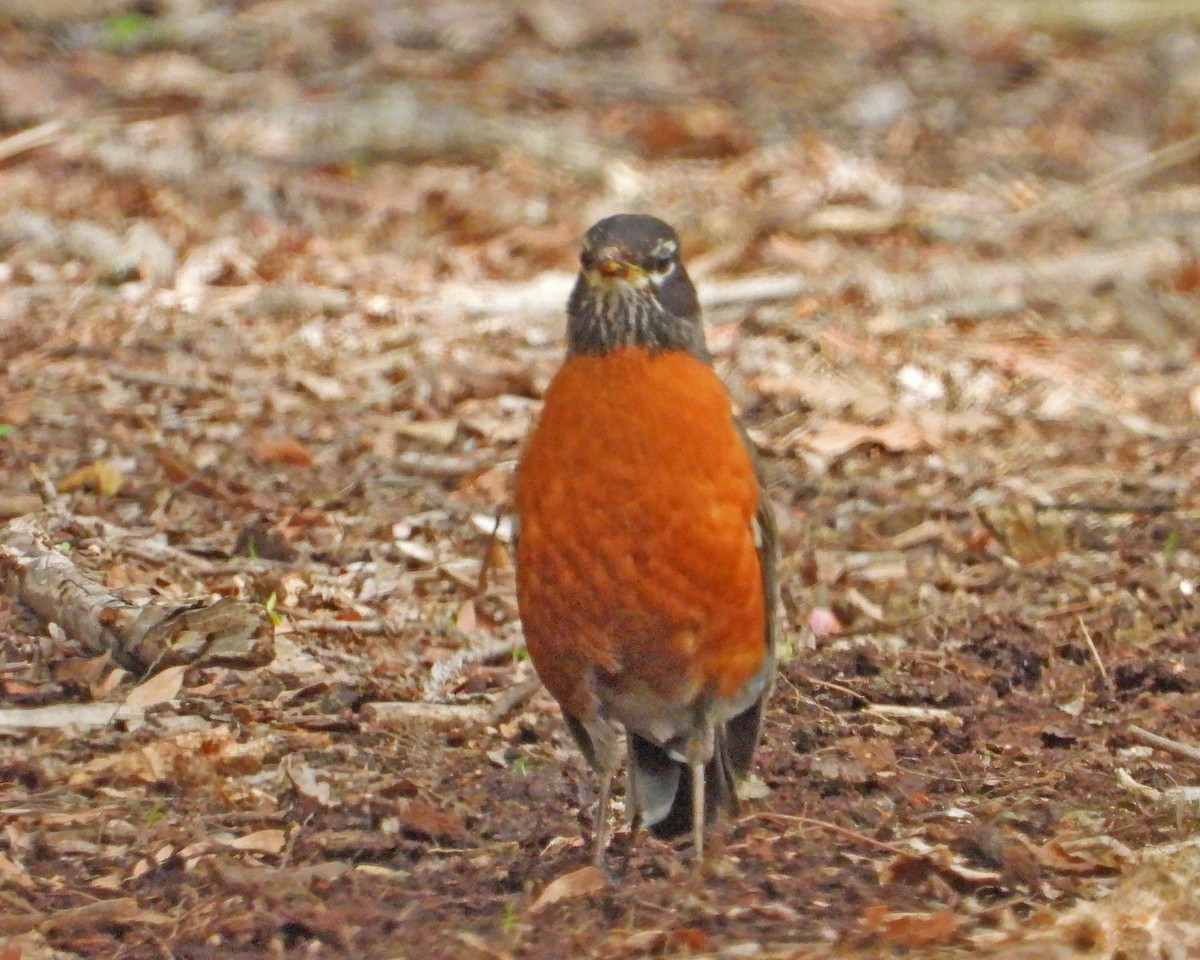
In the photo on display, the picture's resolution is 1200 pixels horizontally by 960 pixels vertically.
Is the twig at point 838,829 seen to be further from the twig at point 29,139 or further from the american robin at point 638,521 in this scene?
the twig at point 29,139

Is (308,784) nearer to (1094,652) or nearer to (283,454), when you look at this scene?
(1094,652)

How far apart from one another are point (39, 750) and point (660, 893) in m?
1.70

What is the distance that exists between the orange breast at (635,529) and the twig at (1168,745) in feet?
3.73

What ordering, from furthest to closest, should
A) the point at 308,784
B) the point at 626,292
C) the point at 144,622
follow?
the point at 144,622 < the point at 308,784 < the point at 626,292

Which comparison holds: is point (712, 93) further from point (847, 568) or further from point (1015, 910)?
point (1015, 910)

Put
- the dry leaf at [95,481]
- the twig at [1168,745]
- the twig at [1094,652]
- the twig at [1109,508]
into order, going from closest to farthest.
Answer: the twig at [1168,745], the twig at [1094,652], the dry leaf at [95,481], the twig at [1109,508]

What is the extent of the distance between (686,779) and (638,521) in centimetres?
91

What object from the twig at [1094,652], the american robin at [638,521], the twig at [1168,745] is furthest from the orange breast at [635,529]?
the twig at [1094,652]

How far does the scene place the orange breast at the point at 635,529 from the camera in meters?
4.30

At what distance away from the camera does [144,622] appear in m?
5.00

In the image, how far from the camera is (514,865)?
435 cm

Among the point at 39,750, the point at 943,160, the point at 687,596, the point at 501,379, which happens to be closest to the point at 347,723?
the point at 39,750

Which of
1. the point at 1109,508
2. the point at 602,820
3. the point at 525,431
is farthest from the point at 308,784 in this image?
the point at 1109,508

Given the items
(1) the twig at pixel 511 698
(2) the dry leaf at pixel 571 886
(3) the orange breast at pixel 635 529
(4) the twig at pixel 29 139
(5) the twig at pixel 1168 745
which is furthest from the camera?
(4) the twig at pixel 29 139
